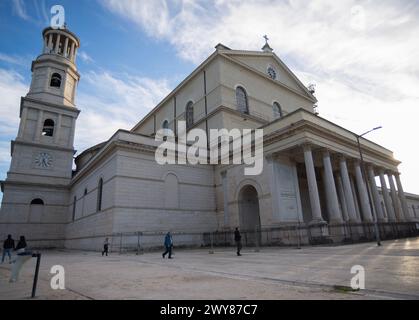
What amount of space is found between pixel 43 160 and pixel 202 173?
73.0 feet

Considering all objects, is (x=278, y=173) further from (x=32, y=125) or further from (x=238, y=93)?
(x=32, y=125)

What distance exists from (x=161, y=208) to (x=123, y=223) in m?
3.45

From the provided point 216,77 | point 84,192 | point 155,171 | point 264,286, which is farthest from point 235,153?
point 264,286

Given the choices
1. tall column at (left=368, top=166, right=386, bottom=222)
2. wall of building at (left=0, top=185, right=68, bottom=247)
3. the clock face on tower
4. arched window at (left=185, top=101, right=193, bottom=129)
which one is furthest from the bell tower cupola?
tall column at (left=368, top=166, right=386, bottom=222)

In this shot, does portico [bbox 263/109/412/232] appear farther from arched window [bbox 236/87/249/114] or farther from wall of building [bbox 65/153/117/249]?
wall of building [bbox 65/153/117/249]

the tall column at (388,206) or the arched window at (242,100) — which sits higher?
the arched window at (242,100)

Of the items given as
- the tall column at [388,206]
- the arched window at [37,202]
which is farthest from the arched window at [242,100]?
the arched window at [37,202]

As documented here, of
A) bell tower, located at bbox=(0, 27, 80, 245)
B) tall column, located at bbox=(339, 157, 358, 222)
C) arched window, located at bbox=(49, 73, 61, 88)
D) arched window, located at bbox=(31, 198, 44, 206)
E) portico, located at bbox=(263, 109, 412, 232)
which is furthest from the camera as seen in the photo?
arched window, located at bbox=(49, 73, 61, 88)

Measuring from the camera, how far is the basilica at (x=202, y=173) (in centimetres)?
2020

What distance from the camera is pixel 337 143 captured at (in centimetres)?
2197

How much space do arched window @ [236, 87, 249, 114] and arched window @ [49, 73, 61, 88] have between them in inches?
1002

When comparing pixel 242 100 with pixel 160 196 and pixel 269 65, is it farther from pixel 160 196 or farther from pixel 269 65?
pixel 160 196

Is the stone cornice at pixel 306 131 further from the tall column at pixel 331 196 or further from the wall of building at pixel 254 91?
the wall of building at pixel 254 91

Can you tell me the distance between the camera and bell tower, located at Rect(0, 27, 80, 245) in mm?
31031
